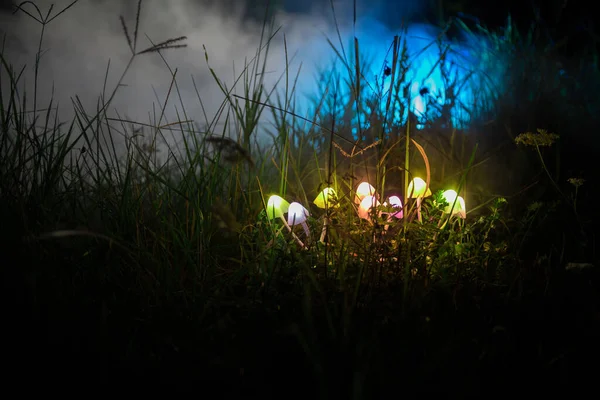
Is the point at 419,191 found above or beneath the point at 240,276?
above

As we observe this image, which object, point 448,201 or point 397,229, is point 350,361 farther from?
point 448,201

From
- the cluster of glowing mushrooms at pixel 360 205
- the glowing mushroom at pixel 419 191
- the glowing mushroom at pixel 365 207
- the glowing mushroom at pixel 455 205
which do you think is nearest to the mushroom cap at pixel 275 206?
the cluster of glowing mushrooms at pixel 360 205

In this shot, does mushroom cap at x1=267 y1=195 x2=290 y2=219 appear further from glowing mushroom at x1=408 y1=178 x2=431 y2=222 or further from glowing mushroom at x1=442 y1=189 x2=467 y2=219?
glowing mushroom at x1=442 y1=189 x2=467 y2=219

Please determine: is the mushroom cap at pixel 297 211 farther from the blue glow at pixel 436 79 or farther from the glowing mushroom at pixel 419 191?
the blue glow at pixel 436 79

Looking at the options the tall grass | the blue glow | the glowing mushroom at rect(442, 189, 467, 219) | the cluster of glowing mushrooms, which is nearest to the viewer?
the tall grass

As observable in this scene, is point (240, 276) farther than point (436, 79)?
No

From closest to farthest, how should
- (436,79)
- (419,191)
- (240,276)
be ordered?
(240,276)
(419,191)
(436,79)

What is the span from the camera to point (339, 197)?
63.6 inches

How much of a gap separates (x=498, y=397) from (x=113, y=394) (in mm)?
802

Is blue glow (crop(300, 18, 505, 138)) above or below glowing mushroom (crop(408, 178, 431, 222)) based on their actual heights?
above

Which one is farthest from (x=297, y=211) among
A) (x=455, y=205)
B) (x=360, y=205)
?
(x=455, y=205)

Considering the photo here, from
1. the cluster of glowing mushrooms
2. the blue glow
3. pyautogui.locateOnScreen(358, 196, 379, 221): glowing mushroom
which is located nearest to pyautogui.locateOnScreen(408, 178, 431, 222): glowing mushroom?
the cluster of glowing mushrooms

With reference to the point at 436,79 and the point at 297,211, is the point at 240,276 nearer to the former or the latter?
the point at 297,211

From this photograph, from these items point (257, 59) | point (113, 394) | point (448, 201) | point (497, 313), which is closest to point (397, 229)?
point (448, 201)
